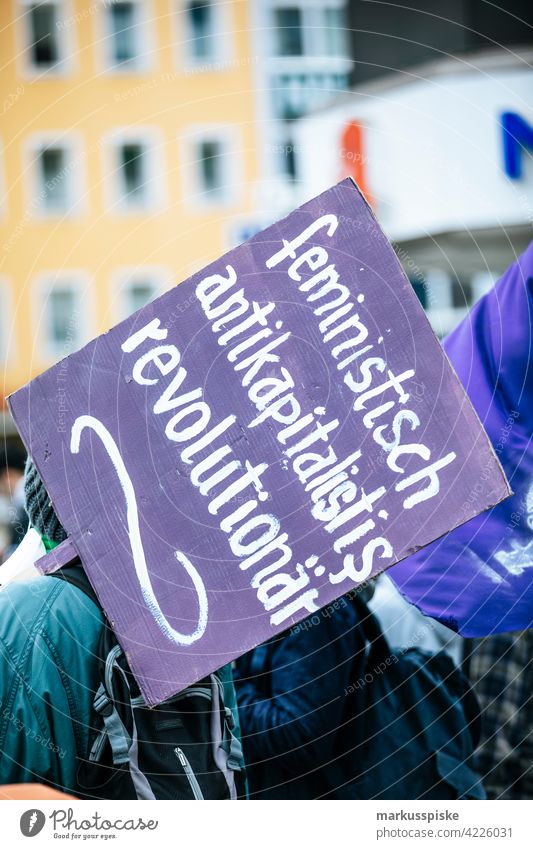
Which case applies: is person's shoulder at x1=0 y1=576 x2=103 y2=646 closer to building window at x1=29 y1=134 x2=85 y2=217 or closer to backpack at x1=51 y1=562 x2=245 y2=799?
backpack at x1=51 y1=562 x2=245 y2=799

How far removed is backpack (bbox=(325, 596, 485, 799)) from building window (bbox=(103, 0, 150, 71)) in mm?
7566

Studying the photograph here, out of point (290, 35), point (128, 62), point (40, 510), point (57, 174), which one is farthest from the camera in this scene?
point (57, 174)

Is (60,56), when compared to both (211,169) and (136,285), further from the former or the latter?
(136,285)

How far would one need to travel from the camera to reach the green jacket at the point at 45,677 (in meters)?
1.54

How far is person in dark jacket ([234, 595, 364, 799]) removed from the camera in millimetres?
2064

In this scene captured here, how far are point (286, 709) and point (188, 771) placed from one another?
46 cm

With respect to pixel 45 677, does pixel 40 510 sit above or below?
above

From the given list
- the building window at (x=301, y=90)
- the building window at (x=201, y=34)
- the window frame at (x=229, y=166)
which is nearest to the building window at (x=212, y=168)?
the window frame at (x=229, y=166)

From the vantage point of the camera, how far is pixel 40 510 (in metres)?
1.68

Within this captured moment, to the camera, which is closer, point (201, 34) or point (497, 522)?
point (497, 522)

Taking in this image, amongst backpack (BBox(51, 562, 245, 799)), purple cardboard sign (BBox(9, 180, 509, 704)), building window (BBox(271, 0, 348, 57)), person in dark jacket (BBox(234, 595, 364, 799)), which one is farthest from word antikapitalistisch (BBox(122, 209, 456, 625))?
building window (BBox(271, 0, 348, 57))

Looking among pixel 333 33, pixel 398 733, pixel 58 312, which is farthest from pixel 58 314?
pixel 398 733
